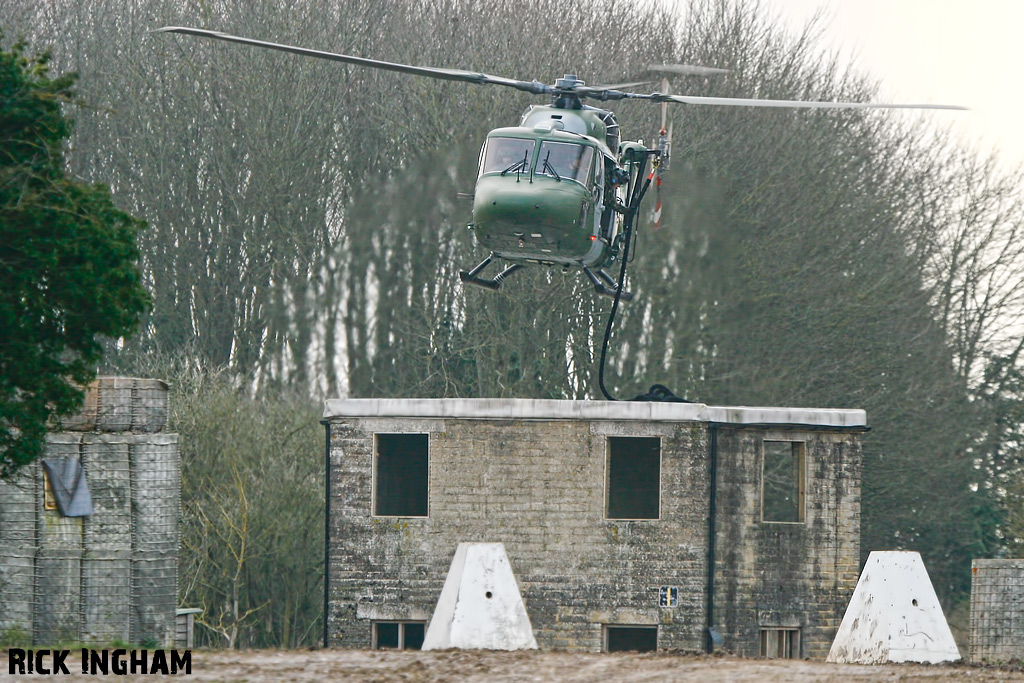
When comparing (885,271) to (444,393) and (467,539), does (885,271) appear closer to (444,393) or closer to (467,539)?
(444,393)

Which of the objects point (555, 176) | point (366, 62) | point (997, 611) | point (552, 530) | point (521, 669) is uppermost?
point (366, 62)

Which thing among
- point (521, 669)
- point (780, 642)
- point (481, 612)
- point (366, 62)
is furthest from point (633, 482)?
point (521, 669)

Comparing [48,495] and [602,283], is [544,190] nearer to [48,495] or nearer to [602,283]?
[602,283]

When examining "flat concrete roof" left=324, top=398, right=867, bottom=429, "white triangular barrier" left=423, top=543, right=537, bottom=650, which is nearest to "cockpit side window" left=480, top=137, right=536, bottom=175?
"white triangular barrier" left=423, top=543, right=537, bottom=650

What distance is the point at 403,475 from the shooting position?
29.3 meters

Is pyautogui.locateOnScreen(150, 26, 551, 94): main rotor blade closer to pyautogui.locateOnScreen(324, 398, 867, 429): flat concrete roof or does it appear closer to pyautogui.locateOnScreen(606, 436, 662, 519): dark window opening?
pyautogui.locateOnScreen(324, 398, 867, 429): flat concrete roof

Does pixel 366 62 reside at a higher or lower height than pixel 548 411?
higher

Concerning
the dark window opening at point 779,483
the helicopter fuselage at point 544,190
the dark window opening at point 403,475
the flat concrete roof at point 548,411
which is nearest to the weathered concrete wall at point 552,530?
the flat concrete roof at point 548,411

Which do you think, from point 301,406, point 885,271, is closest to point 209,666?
point 301,406

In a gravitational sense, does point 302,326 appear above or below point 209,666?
above

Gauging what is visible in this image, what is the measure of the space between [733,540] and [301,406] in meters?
13.5

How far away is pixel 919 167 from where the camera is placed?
3972 cm

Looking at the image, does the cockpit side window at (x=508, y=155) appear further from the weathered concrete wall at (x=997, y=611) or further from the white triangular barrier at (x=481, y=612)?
the weathered concrete wall at (x=997, y=611)

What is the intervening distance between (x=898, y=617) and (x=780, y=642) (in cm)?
1036
